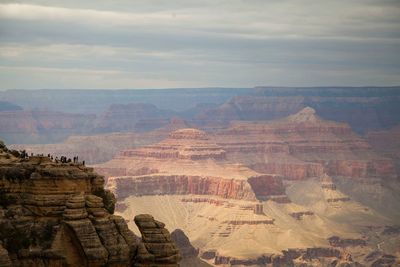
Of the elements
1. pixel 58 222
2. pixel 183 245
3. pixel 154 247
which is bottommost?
pixel 154 247

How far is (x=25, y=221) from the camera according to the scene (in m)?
38.9

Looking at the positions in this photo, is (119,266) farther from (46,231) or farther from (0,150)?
(0,150)

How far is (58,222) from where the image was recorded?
38.9 metres

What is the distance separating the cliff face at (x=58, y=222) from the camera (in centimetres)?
3844

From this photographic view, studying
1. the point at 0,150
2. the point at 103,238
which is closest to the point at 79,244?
the point at 103,238

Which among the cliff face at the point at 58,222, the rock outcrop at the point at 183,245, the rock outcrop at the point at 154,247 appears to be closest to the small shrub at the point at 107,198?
the cliff face at the point at 58,222

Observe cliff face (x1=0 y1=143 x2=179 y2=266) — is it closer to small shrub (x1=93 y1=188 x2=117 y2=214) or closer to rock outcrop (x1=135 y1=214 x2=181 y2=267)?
rock outcrop (x1=135 y1=214 x2=181 y2=267)

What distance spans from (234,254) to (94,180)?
15981cm

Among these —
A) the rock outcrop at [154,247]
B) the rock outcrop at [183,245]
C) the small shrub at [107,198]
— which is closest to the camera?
the rock outcrop at [154,247]

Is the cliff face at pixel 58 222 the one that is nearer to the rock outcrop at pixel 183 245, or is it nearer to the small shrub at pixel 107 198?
the small shrub at pixel 107 198

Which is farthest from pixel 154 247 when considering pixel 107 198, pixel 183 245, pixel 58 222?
pixel 183 245

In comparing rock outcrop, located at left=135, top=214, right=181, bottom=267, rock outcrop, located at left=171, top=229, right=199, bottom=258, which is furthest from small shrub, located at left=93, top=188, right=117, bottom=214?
rock outcrop, located at left=171, top=229, right=199, bottom=258

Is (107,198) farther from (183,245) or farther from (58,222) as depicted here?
(183,245)

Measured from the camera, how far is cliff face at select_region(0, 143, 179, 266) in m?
38.4
